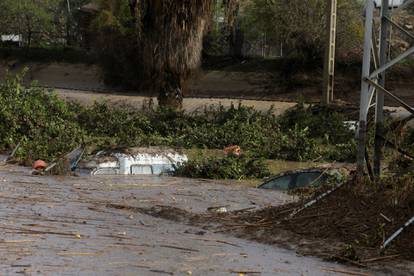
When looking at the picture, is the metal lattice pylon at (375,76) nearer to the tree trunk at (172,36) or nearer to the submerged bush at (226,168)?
the submerged bush at (226,168)

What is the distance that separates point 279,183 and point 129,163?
14.0 ft

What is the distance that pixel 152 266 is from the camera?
8.16 m

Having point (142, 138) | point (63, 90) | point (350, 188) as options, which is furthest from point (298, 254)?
point (63, 90)

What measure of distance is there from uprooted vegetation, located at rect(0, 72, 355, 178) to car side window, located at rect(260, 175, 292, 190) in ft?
15.1

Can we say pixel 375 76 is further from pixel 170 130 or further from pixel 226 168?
pixel 170 130

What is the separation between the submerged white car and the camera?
60.1 ft

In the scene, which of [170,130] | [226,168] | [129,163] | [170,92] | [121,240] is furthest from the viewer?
[170,92]


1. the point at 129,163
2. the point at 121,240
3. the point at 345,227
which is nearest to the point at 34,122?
the point at 129,163

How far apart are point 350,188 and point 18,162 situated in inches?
539

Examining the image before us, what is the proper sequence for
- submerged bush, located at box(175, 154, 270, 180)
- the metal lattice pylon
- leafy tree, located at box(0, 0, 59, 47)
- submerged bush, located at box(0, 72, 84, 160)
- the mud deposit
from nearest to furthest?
the mud deposit, the metal lattice pylon, submerged bush, located at box(175, 154, 270, 180), submerged bush, located at box(0, 72, 84, 160), leafy tree, located at box(0, 0, 59, 47)

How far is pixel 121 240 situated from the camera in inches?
383

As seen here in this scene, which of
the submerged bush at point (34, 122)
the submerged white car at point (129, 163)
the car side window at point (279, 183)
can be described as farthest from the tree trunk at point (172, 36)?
the car side window at point (279, 183)

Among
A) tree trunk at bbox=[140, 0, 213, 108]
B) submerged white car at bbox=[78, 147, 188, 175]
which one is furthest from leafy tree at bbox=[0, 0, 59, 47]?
submerged white car at bbox=[78, 147, 188, 175]

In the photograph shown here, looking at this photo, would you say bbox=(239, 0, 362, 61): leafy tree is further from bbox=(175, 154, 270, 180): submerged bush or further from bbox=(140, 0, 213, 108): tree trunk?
bbox=(175, 154, 270, 180): submerged bush
